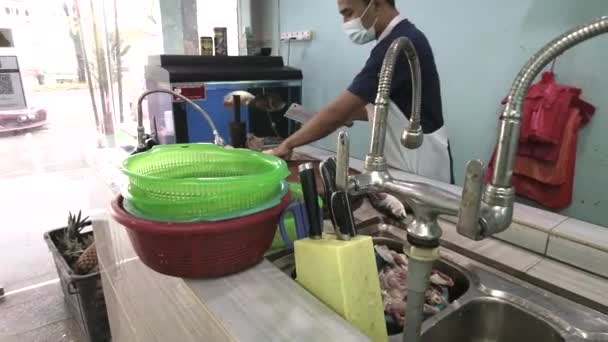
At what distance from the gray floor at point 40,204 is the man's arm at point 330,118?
1121 mm

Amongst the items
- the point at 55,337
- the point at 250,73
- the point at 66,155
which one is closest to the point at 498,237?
the point at 250,73

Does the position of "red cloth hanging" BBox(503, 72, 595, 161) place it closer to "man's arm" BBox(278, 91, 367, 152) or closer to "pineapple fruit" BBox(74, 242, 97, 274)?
"man's arm" BBox(278, 91, 367, 152)

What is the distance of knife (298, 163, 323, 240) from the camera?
569mm

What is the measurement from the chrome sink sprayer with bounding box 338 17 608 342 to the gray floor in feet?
5.48

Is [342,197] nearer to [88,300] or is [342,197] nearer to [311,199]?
[311,199]

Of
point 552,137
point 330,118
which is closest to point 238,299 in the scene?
point 330,118

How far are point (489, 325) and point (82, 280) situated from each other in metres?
1.44

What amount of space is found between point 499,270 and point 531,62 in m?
0.51

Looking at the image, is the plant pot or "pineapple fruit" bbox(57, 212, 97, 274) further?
"pineapple fruit" bbox(57, 212, 97, 274)

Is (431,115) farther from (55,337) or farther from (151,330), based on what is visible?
(55,337)

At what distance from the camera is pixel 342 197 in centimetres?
56

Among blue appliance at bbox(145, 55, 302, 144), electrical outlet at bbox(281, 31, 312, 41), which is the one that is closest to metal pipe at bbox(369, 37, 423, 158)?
blue appliance at bbox(145, 55, 302, 144)

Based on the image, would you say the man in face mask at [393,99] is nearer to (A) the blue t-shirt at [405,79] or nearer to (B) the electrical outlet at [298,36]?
(A) the blue t-shirt at [405,79]

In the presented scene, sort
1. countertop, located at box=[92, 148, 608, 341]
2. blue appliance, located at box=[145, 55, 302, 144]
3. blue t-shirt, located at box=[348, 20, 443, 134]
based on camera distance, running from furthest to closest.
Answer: blue appliance, located at box=[145, 55, 302, 144], blue t-shirt, located at box=[348, 20, 443, 134], countertop, located at box=[92, 148, 608, 341]
